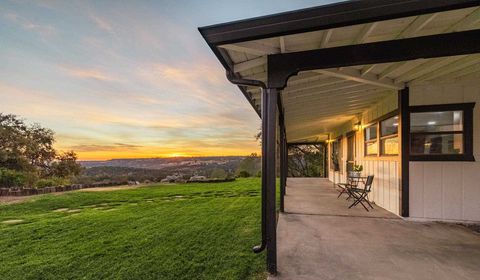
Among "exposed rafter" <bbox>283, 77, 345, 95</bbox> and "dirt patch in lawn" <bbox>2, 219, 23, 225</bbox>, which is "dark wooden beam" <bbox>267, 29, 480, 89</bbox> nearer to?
"exposed rafter" <bbox>283, 77, 345, 95</bbox>

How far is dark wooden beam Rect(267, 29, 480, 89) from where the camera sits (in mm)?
2195

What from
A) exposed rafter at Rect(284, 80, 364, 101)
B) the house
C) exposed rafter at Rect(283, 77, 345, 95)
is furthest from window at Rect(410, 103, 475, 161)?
exposed rafter at Rect(283, 77, 345, 95)

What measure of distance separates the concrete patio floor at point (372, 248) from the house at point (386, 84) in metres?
0.51

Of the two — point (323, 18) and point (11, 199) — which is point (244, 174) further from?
point (323, 18)

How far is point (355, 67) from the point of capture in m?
3.71

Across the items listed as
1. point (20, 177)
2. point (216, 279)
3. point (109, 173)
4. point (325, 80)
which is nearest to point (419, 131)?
point (325, 80)

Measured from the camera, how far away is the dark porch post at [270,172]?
250 centimetres

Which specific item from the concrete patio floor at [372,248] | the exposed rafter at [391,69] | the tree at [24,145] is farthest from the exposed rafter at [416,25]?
the tree at [24,145]

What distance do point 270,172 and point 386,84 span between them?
3166 mm

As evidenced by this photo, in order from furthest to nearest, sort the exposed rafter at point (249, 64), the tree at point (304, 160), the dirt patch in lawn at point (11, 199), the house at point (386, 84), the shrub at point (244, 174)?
the tree at point (304, 160), the shrub at point (244, 174), the dirt patch in lawn at point (11, 199), the exposed rafter at point (249, 64), the house at point (386, 84)

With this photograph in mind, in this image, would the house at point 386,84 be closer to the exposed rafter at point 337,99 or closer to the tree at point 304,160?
the exposed rafter at point 337,99

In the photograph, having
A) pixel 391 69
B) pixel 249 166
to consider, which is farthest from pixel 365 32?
pixel 249 166

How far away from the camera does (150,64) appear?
7.38 metres

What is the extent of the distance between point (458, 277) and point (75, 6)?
7.47m
